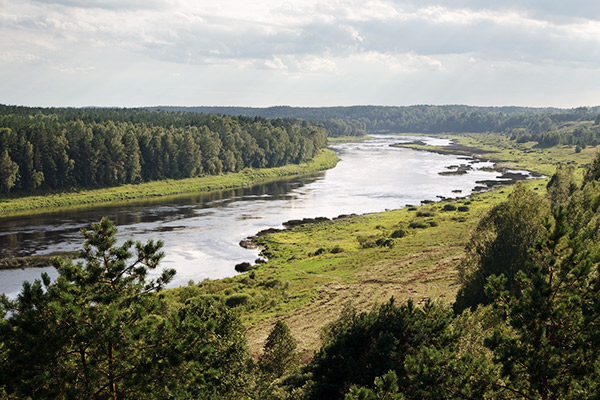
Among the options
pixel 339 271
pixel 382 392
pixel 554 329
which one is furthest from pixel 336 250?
pixel 554 329

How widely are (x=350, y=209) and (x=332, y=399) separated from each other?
298ft

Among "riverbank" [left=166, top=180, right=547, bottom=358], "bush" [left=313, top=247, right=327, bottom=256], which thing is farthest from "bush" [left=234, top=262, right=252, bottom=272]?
"bush" [left=313, top=247, right=327, bottom=256]

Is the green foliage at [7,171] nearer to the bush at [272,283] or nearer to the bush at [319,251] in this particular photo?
the bush at [319,251]

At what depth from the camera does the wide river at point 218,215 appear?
75562 millimetres

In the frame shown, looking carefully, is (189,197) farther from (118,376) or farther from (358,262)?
(118,376)

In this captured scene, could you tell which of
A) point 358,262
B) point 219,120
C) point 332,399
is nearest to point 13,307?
point 332,399

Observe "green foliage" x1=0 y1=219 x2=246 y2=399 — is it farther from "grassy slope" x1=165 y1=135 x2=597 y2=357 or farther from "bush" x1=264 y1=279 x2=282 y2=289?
"bush" x1=264 y1=279 x2=282 y2=289

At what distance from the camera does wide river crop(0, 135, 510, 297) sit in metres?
75.6

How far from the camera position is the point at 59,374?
55.7 feet

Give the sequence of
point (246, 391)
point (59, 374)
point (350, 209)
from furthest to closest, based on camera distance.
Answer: point (350, 209)
point (246, 391)
point (59, 374)

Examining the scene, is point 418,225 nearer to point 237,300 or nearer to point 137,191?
point 237,300

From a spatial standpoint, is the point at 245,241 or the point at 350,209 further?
the point at 350,209

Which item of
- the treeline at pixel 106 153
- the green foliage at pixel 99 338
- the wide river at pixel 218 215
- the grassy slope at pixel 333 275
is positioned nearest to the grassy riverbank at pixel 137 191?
the treeline at pixel 106 153

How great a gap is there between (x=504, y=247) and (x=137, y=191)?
105628mm
